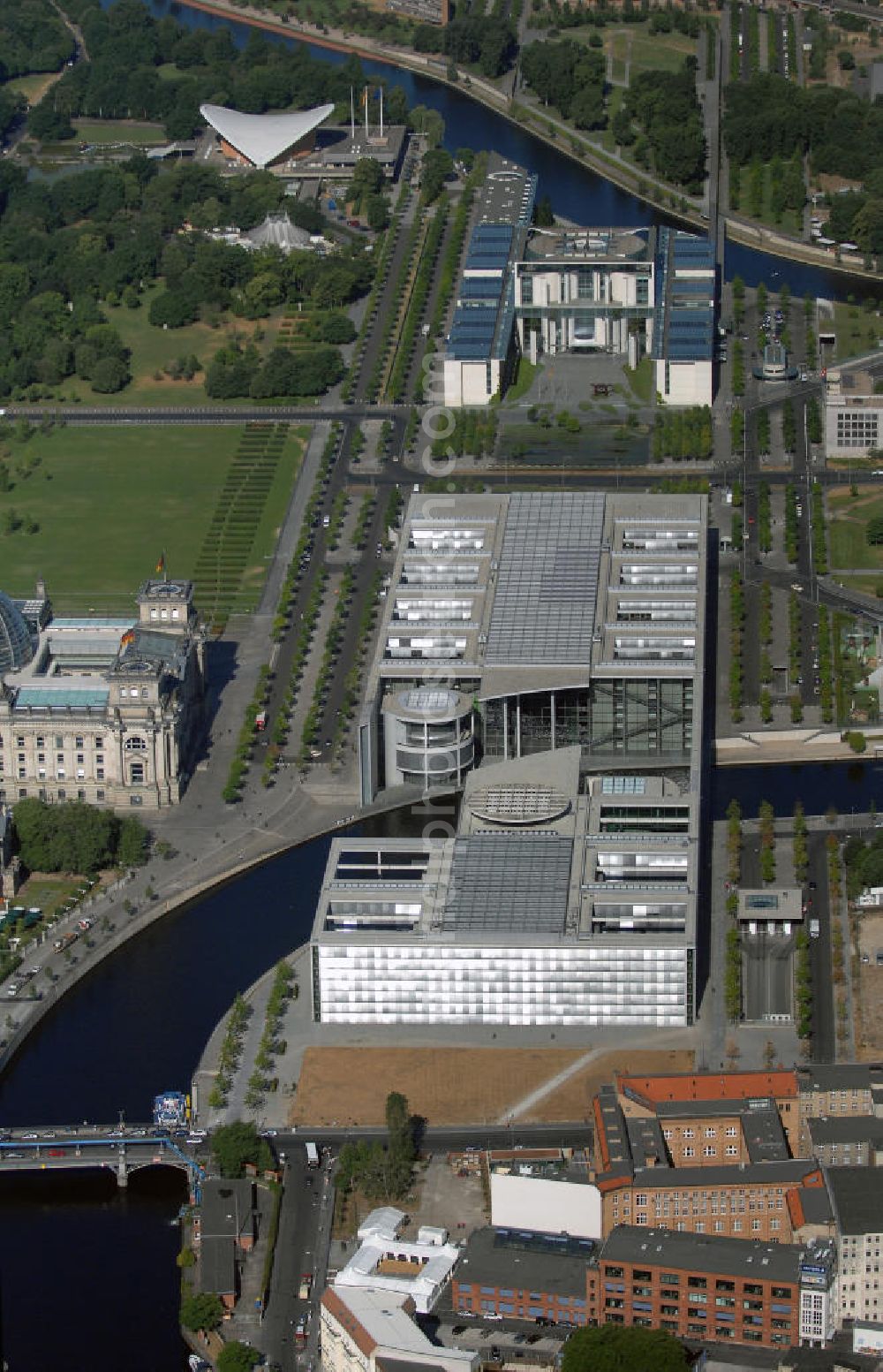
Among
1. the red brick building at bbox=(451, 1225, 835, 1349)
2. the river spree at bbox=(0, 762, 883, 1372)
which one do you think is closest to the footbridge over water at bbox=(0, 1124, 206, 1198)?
the river spree at bbox=(0, 762, 883, 1372)

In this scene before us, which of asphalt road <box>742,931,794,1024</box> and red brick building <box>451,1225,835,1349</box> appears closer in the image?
red brick building <box>451,1225,835,1349</box>

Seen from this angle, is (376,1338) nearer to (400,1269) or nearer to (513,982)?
(400,1269)

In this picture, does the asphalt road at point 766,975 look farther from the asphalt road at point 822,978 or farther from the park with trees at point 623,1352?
the park with trees at point 623,1352

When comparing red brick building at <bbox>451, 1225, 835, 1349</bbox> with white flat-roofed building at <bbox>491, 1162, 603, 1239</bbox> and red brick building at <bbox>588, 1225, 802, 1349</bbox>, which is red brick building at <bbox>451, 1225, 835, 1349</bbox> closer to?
red brick building at <bbox>588, 1225, 802, 1349</bbox>

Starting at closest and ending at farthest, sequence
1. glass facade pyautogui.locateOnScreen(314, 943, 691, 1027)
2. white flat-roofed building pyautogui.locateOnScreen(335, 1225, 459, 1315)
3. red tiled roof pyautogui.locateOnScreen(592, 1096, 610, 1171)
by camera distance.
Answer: white flat-roofed building pyautogui.locateOnScreen(335, 1225, 459, 1315)
red tiled roof pyautogui.locateOnScreen(592, 1096, 610, 1171)
glass facade pyautogui.locateOnScreen(314, 943, 691, 1027)

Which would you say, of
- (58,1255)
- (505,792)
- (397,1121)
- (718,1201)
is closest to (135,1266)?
(58,1255)

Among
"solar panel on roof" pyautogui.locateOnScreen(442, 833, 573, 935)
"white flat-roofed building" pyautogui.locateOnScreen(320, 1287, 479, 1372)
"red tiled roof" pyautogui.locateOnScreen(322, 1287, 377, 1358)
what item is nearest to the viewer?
"white flat-roofed building" pyautogui.locateOnScreen(320, 1287, 479, 1372)

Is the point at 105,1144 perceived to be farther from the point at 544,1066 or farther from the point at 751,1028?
the point at 751,1028

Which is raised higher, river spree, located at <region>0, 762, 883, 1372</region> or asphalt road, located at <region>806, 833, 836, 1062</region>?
asphalt road, located at <region>806, 833, 836, 1062</region>

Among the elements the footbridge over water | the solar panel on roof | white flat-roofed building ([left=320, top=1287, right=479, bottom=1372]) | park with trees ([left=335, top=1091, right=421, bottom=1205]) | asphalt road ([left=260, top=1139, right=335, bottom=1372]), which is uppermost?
the solar panel on roof

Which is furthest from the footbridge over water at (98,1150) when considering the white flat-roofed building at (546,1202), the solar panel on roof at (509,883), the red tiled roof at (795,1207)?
the red tiled roof at (795,1207)
